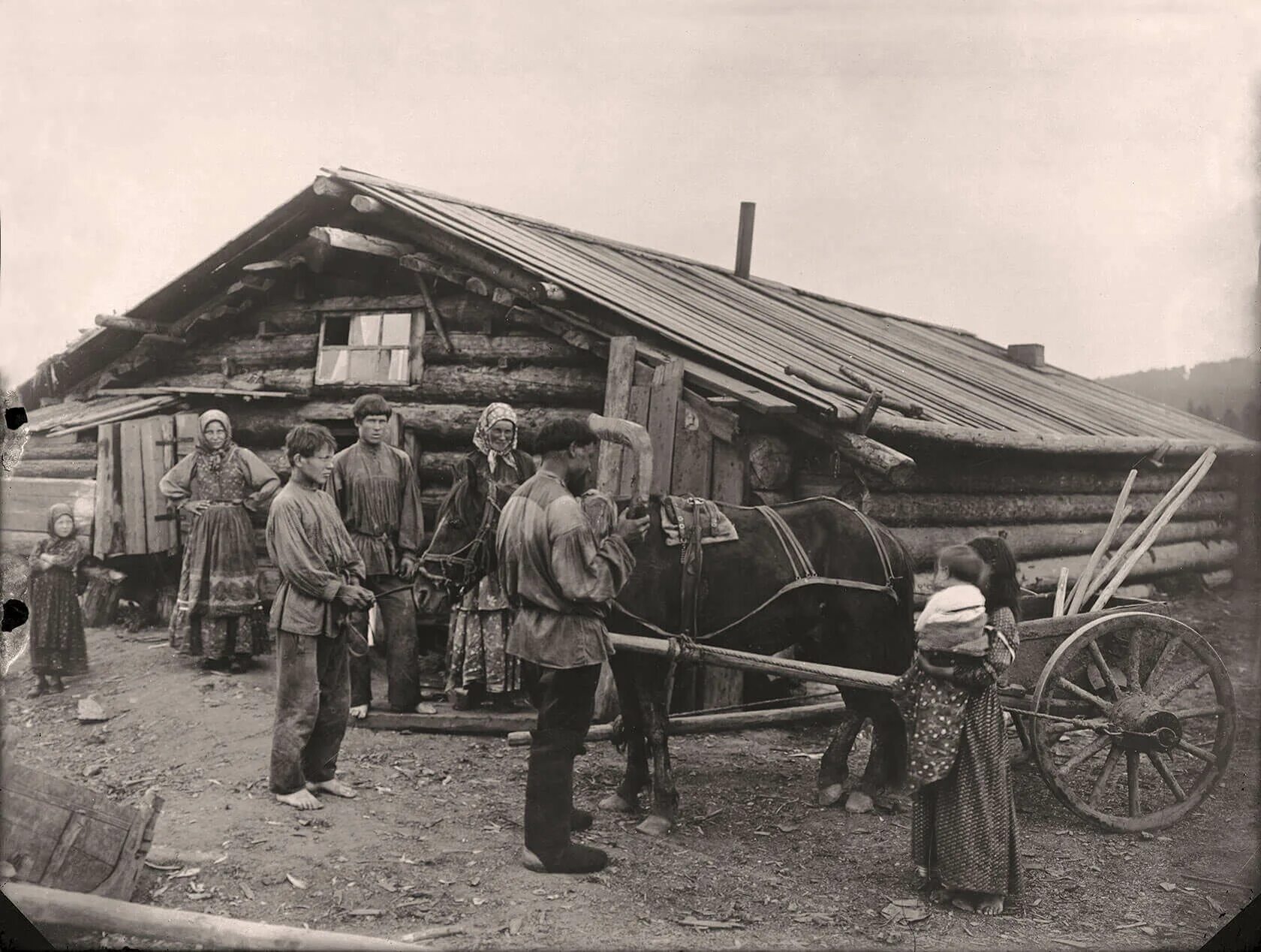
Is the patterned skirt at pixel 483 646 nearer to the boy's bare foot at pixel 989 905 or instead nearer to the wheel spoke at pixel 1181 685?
the boy's bare foot at pixel 989 905

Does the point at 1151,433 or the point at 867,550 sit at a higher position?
the point at 1151,433

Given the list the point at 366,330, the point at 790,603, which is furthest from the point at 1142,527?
the point at 366,330

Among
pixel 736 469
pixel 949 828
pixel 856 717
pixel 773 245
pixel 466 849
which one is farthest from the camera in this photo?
pixel 773 245

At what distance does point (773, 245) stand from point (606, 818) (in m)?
9.38

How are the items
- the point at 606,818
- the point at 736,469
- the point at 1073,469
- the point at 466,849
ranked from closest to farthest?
the point at 466,849 → the point at 606,818 → the point at 736,469 → the point at 1073,469

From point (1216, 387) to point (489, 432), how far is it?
5212 mm

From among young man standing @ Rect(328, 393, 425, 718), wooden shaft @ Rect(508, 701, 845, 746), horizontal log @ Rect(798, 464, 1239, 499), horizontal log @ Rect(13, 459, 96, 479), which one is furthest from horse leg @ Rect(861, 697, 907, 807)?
horizontal log @ Rect(13, 459, 96, 479)

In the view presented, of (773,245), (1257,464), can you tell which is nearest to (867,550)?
(1257,464)

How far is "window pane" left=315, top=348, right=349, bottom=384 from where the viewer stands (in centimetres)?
850

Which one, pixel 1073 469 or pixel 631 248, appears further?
pixel 631 248

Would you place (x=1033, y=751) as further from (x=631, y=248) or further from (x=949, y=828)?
(x=631, y=248)

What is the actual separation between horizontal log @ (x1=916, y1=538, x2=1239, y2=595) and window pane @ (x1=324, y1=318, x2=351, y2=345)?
5225mm

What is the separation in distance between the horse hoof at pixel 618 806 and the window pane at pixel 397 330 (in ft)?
14.9

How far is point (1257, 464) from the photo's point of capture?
1038 centimetres
